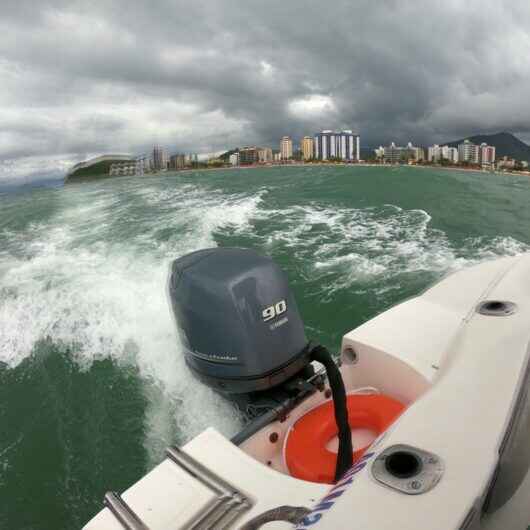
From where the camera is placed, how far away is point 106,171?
45344 mm

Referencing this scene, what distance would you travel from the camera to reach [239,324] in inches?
69.3

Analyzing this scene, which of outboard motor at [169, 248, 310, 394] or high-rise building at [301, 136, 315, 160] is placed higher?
high-rise building at [301, 136, 315, 160]

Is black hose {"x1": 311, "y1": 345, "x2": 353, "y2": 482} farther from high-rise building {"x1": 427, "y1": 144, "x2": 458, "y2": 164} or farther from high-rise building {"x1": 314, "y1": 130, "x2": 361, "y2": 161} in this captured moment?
high-rise building {"x1": 314, "y1": 130, "x2": 361, "y2": 161}

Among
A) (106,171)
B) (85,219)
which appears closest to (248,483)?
(85,219)

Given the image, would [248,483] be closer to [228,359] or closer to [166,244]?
[228,359]

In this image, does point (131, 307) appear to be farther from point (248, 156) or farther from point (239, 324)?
point (248, 156)

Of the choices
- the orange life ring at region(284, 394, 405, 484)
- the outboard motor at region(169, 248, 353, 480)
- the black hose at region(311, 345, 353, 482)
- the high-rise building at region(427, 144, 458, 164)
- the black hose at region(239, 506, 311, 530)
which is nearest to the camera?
the black hose at region(239, 506, 311, 530)

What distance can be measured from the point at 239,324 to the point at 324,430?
0.60 meters

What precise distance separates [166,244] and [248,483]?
5177mm

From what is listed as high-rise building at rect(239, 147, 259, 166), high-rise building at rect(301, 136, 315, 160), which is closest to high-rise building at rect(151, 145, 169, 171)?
high-rise building at rect(239, 147, 259, 166)

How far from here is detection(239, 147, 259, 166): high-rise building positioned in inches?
3282

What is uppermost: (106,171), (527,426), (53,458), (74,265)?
(106,171)

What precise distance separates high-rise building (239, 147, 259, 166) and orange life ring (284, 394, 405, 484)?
83412 millimetres

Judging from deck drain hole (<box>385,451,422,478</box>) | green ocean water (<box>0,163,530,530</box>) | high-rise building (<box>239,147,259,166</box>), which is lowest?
green ocean water (<box>0,163,530,530</box>)
